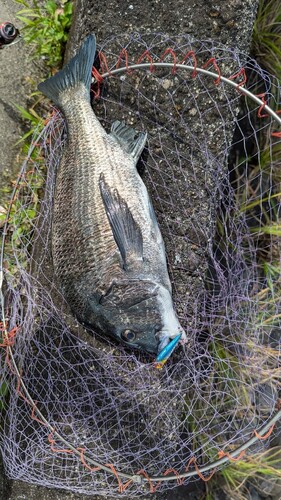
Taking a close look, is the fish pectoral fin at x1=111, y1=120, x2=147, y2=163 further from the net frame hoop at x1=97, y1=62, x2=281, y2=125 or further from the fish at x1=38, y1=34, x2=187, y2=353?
the net frame hoop at x1=97, y1=62, x2=281, y2=125

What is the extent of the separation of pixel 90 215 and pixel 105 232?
0.40 feet

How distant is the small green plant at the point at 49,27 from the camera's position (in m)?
3.53

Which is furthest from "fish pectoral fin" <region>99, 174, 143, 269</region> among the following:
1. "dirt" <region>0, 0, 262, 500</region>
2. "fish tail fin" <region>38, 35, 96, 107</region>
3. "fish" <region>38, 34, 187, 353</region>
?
"fish tail fin" <region>38, 35, 96, 107</region>

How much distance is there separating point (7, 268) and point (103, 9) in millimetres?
1731

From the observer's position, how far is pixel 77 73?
287cm

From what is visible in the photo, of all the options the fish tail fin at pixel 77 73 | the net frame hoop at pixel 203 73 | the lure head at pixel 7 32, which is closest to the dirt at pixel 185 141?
the net frame hoop at pixel 203 73

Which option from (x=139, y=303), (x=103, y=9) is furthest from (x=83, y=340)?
(x=103, y=9)

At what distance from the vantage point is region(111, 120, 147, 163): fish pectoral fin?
284cm

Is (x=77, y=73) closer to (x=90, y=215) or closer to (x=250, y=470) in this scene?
(x=90, y=215)

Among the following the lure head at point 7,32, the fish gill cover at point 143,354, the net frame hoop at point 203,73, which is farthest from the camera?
the lure head at point 7,32

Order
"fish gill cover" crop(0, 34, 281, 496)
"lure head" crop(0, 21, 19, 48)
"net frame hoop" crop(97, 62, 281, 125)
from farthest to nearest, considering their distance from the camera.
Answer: "lure head" crop(0, 21, 19, 48), "fish gill cover" crop(0, 34, 281, 496), "net frame hoop" crop(97, 62, 281, 125)

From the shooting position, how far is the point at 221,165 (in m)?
3.03

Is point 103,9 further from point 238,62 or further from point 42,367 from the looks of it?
point 42,367

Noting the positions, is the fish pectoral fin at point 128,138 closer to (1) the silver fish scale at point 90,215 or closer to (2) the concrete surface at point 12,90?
(1) the silver fish scale at point 90,215
